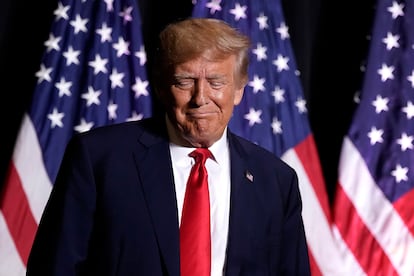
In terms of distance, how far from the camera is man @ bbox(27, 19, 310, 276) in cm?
174

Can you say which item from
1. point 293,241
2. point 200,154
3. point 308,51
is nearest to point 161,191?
point 200,154

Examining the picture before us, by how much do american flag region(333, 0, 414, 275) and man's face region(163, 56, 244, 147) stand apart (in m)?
1.73

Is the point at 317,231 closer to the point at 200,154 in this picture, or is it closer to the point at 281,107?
the point at 281,107

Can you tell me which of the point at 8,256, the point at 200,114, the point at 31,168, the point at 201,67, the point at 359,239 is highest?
the point at 201,67

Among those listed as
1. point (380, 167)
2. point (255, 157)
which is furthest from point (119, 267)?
point (380, 167)

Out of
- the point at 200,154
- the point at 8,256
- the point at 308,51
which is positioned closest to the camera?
the point at 200,154

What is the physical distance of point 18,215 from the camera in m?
3.19

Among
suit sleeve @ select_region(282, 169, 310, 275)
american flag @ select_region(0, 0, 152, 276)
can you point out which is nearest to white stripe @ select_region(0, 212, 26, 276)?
american flag @ select_region(0, 0, 152, 276)

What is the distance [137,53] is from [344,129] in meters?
1.10

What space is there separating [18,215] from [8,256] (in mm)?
161

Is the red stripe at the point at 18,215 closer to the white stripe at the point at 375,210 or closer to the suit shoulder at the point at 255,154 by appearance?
the white stripe at the point at 375,210

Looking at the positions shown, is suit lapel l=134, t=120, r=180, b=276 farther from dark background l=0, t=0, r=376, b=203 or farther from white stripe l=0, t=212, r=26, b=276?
dark background l=0, t=0, r=376, b=203

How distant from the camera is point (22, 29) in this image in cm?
356

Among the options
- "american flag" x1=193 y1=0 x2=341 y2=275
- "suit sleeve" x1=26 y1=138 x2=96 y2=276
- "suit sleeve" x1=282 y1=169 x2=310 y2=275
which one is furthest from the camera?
"american flag" x1=193 y1=0 x2=341 y2=275
